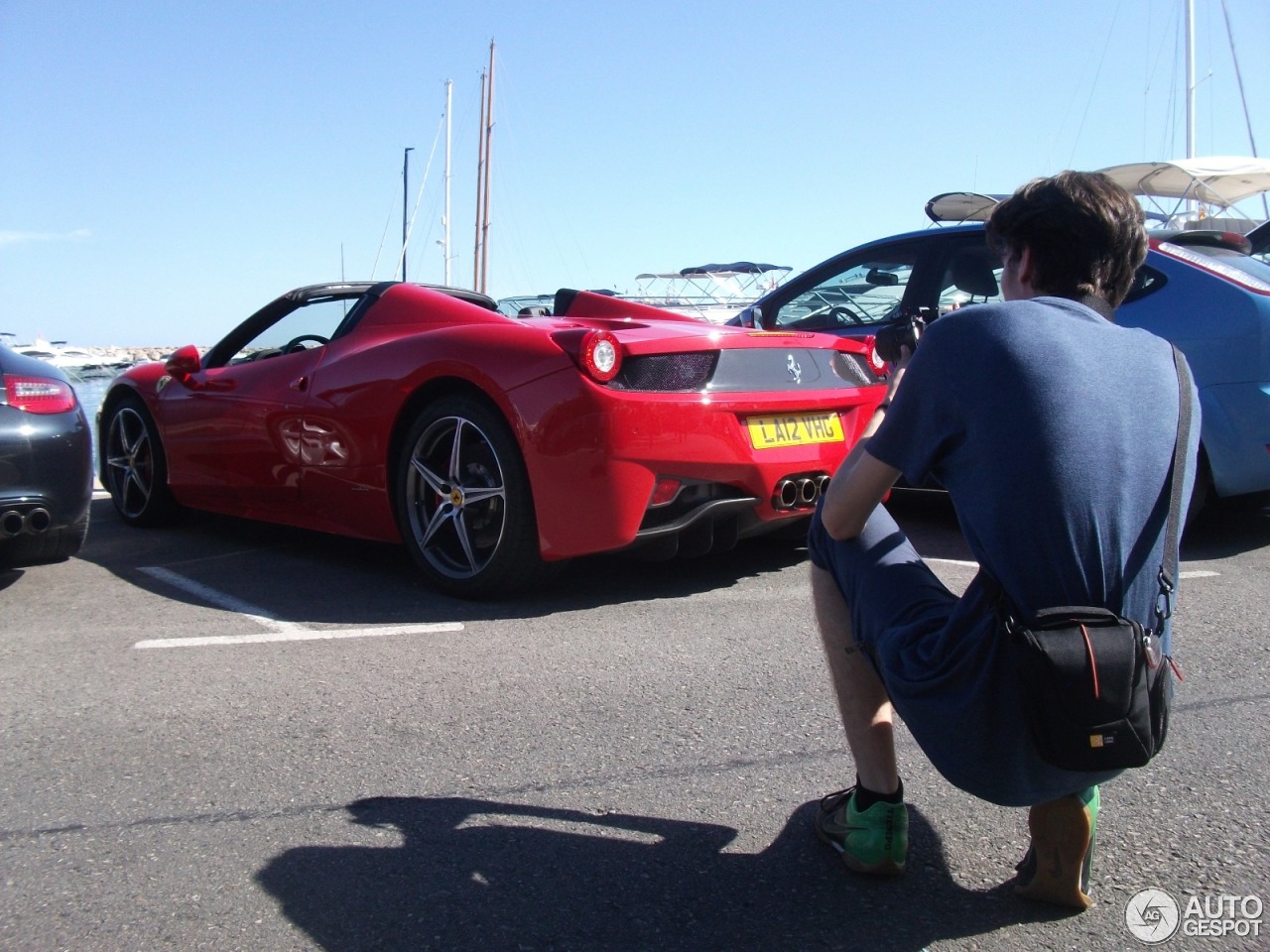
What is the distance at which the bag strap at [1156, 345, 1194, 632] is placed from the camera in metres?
1.82

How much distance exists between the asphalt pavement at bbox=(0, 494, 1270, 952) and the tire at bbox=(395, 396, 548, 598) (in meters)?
0.16

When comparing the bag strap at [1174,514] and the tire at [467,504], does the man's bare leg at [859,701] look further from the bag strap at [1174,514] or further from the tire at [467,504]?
the tire at [467,504]

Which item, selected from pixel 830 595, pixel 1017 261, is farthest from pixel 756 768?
pixel 1017 261

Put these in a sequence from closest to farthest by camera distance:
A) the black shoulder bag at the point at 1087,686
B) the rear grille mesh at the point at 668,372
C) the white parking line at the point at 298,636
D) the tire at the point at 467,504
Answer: the black shoulder bag at the point at 1087,686
the white parking line at the point at 298,636
the rear grille mesh at the point at 668,372
the tire at the point at 467,504

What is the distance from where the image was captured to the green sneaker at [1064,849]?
1.94 m

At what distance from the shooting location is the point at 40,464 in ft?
13.9

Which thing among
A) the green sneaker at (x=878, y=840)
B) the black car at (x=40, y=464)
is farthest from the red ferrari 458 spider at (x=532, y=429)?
the green sneaker at (x=878, y=840)

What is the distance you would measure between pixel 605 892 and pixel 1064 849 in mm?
819

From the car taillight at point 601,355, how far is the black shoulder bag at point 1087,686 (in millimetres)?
2157

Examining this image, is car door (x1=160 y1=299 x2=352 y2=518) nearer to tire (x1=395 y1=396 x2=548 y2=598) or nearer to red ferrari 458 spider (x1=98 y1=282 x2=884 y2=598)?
red ferrari 458 spider (x1=98 y1=282 x2=884 y2=598)

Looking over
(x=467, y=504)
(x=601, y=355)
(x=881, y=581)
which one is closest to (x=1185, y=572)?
(x=601, y=355)

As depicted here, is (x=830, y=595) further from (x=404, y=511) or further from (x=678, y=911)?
(x=404, y=511)

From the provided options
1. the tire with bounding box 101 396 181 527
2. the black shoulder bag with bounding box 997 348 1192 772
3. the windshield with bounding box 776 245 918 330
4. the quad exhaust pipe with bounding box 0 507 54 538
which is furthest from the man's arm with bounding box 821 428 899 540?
the tire with bounding box 101 396 181 527

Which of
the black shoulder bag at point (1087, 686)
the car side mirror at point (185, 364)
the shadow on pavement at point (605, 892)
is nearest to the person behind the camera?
the black shoulder bag at point (1087, 686)
